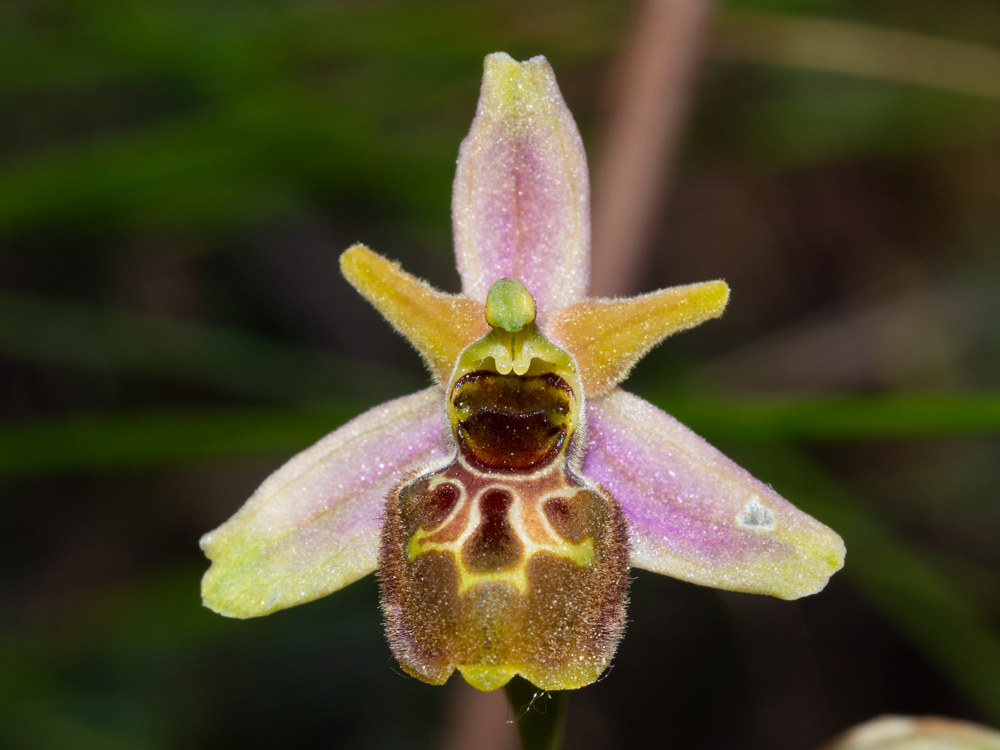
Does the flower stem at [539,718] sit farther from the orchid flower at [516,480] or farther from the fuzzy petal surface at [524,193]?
the fuzzy petal surface at [524,193]

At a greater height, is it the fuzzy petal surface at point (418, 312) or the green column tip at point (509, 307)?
the fuzzy petal surface at point (418, 312)

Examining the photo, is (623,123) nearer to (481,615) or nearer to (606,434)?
(606,434)

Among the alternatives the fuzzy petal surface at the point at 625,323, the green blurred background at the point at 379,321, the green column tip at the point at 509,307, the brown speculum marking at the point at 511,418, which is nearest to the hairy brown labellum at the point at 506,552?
the brown speculum marking at the point at 511,418

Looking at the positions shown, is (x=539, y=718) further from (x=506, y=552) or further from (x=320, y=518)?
(x=320, y=518)

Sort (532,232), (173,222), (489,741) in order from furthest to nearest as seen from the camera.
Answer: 1. (173,222)
2. (489,741)
3. (532,232)

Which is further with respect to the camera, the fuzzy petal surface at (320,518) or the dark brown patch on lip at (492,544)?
the fuzzy petal surface at (320,518)

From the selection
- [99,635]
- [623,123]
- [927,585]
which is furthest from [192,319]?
[927,585]

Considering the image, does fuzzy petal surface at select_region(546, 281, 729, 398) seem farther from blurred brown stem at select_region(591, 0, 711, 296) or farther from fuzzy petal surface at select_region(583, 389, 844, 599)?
blurred brown stem at select_region(591, 0, 711, 296)
